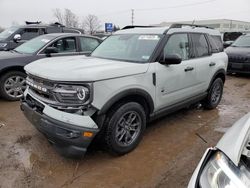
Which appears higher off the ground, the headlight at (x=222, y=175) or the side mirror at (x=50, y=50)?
the side mirror at (x=50, y=50)

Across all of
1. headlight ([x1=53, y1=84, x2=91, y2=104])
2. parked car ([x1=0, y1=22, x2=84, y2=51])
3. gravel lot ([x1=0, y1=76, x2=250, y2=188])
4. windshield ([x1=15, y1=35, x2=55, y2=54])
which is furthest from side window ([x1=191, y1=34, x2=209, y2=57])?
parked car ([x1=0, y1=22, x2=84, y2=51])

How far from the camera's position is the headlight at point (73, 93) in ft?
9.89

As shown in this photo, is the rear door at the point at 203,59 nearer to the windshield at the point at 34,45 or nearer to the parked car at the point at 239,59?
the windshield at the point at 34,45

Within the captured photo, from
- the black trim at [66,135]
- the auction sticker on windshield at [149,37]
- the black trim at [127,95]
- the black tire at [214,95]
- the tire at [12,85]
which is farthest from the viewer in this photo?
the tire at [12,85]

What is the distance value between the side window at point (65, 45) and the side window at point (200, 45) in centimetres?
344

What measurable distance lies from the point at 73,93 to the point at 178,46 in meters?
A: 2.24

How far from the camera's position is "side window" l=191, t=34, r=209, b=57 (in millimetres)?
4857

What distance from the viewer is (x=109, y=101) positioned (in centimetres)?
318

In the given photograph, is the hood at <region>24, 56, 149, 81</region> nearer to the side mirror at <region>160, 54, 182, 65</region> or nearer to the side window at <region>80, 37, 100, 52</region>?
the side mirror at <region>160, 54, 182, 65</region>

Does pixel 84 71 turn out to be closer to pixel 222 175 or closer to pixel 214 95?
pixel 222 175

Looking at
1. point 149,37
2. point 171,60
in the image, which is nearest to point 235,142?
point 171,60

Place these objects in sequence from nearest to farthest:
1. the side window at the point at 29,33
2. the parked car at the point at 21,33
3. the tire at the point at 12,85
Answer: the tire at the point at 12,85
the parked car at the point at 21,33
the side window at the point at 29,33

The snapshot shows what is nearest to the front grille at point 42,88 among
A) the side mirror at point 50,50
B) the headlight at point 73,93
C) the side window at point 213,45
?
the headlight at point 73,93

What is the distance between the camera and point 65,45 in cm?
691
